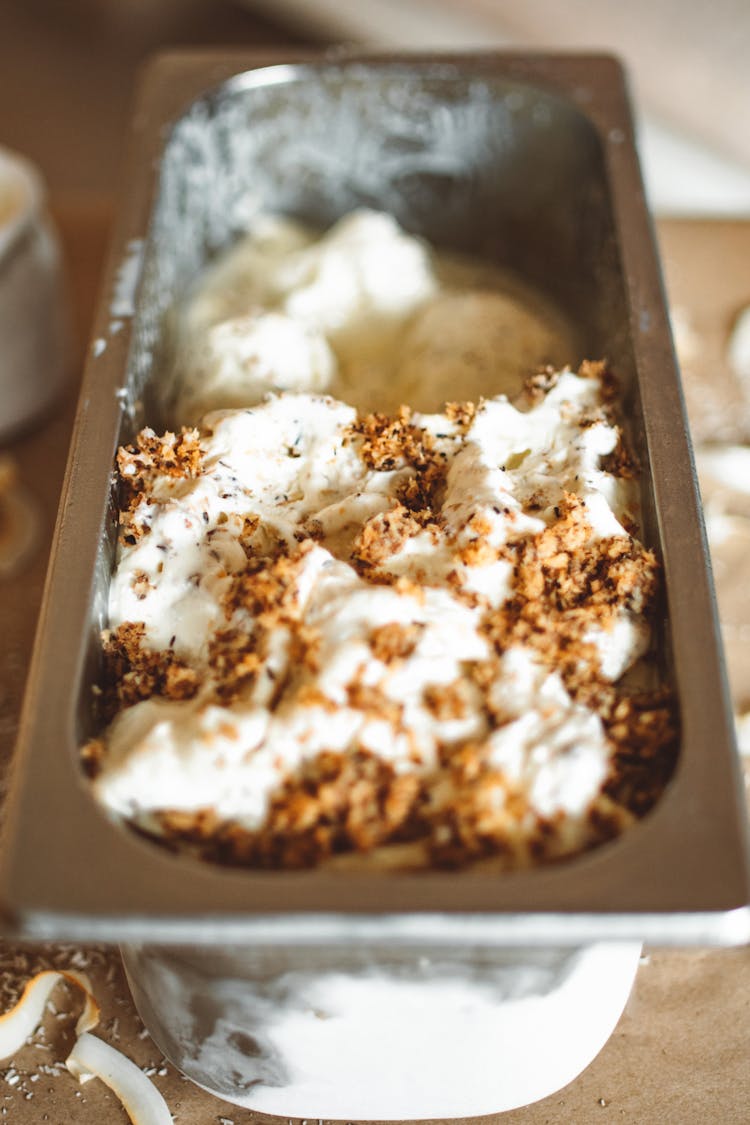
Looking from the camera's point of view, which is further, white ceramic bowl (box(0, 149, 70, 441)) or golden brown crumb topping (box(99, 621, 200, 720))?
white ceramic bowl (box(0, 149, 70, 441))

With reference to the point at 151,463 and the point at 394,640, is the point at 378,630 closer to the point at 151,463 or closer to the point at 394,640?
the point at 394,640

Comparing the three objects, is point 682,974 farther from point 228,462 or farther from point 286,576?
point 228,462

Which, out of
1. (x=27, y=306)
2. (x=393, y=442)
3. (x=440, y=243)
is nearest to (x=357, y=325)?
(x=440, y=243)

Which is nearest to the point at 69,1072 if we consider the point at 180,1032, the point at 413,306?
the point at 180,1032

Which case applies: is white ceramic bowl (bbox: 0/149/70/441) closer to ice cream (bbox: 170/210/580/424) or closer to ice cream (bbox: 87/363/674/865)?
ice cream (bbox: 170/210/580/424)

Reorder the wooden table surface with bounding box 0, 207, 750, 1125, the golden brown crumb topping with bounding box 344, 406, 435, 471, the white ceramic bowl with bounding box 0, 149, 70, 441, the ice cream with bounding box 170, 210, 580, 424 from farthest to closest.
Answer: the white ceramic bowl with bounding box 0, 149, 70, 441, the ice cream with bounding box 170, 210, 580, 424, the golden brown crumb topping with bounding box 344, 406, 435, 471, the wooden table surface with bounding box 0, 207, 750, 1125

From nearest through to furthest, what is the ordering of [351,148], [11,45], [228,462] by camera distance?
[228,462], [351,148], [11,45]

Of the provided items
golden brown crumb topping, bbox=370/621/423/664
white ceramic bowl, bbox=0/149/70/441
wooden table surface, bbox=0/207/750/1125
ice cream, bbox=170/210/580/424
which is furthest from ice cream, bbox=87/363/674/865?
white ceramic bowl, bbox=0/149/70/441

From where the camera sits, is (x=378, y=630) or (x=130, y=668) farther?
(x=130, y=668)
